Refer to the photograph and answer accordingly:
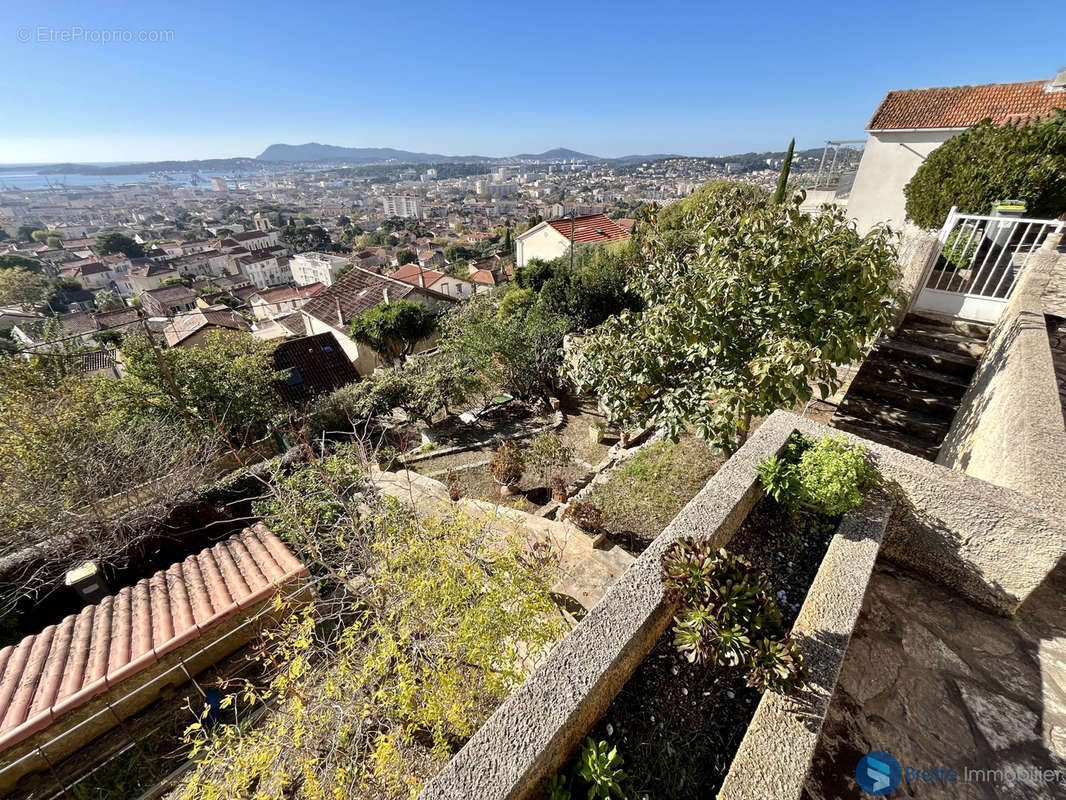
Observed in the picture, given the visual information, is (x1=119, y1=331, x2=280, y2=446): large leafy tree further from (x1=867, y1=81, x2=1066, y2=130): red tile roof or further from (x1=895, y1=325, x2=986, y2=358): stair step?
(x1=867, y1=81, x2=1066, y2=130): red tile roof

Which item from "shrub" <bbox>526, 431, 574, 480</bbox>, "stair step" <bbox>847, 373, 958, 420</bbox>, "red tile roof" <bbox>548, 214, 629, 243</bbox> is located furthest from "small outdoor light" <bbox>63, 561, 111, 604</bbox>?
"red tile roof" <bbox>548, 214, 629, 243</bbox>

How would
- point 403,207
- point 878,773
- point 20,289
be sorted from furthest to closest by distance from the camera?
point 403,207 < point 20,289 < point 878,773

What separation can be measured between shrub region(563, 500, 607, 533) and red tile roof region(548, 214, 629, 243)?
90.7 ft

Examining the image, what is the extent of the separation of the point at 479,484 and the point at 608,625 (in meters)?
7.27

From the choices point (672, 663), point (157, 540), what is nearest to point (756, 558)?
point (672, 663)

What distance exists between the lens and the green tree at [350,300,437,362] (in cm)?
2141

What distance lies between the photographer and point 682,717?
2.47m

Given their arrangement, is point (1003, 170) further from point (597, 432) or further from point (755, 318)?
point (597, 432)

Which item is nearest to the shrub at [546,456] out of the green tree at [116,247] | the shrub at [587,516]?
the shrub at [587,516]

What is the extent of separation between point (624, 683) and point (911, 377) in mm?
6207

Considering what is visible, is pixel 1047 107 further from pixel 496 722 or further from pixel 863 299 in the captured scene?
pixel 496 722

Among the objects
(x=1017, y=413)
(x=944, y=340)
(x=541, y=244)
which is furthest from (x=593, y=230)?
(x=1017, y=413)

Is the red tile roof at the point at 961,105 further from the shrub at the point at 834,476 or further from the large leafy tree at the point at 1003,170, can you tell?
the shrub at the point at 834,476

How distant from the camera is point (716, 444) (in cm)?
425
